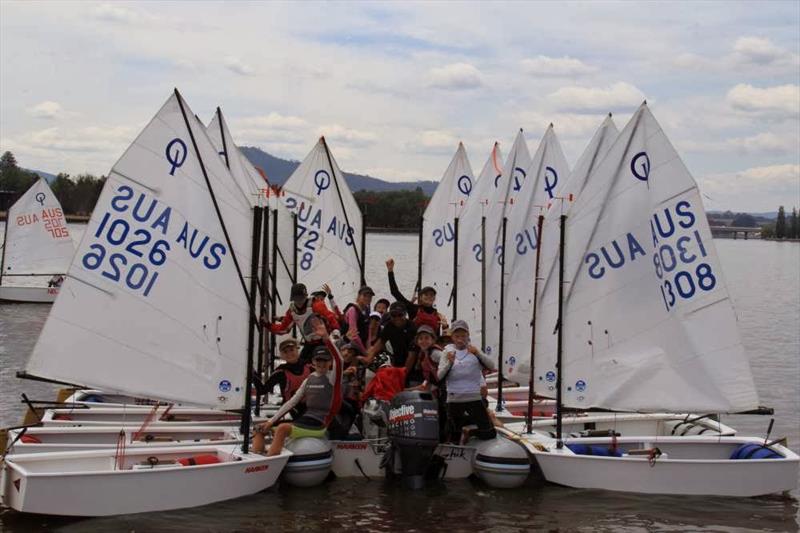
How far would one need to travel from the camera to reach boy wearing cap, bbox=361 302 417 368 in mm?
12772

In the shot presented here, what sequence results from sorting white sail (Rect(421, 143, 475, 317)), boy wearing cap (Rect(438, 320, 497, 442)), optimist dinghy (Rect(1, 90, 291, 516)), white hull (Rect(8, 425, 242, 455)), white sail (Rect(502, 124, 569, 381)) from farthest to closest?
white sail (Rect(421, 143, 475, 317)) < white sail (Rect(502, 124, 569, 381)) < boy wearing cap (Rect(438, 320, 497, 442)) < white hull (Rect(8, 425, 242, 455)) < optimist dinghy (Rect(1, 90, 291, 516))

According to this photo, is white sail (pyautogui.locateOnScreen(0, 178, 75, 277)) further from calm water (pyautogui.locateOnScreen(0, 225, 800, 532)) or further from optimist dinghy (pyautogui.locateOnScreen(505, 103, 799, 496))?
optimist dinghy (pyautogui.locateOnScreen(505, 103, 799, 496))

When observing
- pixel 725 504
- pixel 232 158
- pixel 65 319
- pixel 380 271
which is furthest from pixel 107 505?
pixel 380 271

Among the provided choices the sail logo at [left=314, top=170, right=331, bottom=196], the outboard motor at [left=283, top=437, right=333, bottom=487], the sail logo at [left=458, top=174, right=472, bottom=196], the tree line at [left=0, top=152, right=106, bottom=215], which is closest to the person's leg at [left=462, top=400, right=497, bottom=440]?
the outboard motor at [left=283, top=437, right=333, bottom=487]

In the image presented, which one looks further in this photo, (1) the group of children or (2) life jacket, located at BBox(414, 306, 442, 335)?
(2) life jacket, located at BBox(414, 306, 442, 335)

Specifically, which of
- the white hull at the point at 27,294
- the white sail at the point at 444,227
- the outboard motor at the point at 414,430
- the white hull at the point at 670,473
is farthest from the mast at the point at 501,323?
the white hull at the point at 27,294

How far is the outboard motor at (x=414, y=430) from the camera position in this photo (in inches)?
448

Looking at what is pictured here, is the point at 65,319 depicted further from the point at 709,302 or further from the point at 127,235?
the point at 709,302

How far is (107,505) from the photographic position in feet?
33.1

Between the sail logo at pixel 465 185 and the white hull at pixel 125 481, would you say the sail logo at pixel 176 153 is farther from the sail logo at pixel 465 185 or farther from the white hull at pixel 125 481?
the sail logo at pixel 465 185

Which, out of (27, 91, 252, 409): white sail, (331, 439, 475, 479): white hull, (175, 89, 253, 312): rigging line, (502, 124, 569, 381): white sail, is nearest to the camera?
(27, 91, 252, 409): white sail

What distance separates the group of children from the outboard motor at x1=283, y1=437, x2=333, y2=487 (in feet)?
0.37

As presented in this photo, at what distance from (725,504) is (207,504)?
6.06 m

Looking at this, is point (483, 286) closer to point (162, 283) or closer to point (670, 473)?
point (670, 473)
